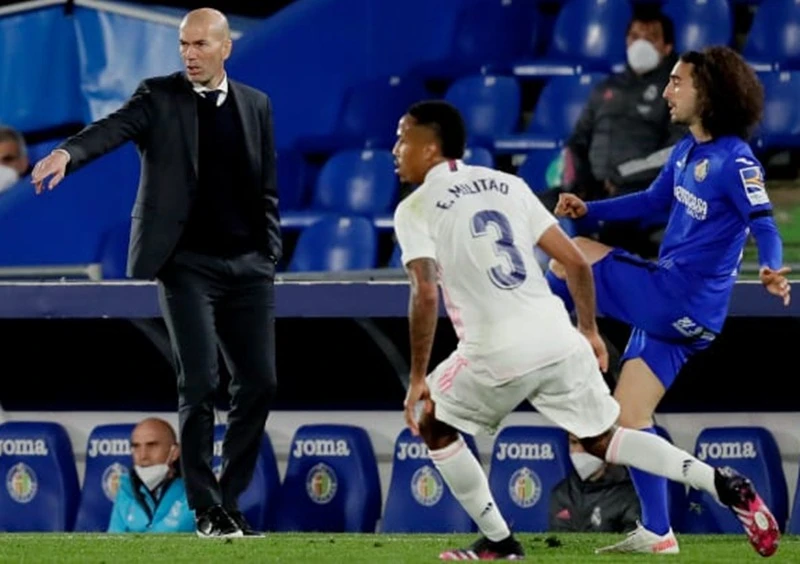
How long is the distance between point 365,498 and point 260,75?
9.07ft

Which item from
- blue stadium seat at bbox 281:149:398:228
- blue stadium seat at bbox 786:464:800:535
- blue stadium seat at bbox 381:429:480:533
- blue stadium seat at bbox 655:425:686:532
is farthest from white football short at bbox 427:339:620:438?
blue stadium seat at bbox 281:149:398:228

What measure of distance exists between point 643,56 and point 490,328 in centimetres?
467

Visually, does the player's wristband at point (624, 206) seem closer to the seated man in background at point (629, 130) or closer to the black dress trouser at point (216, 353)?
the black dress trouser at point (216, 353)

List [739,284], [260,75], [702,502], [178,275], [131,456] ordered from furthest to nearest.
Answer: [260,75]
[131,456]
[702,502]
[739,284]
[178,275]

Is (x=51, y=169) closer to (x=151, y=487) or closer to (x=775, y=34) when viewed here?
(x=151, y=487)

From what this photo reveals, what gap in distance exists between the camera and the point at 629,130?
11.4 metres

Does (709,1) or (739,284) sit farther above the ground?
(709,1)

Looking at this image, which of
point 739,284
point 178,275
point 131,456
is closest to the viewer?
point 178,275

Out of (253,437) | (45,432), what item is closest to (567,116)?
(45,432)

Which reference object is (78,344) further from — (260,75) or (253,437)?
(253,437)

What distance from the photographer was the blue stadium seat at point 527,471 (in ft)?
36.0

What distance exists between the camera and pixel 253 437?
28.5 ft

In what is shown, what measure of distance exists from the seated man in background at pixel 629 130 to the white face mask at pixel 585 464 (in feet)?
3.73

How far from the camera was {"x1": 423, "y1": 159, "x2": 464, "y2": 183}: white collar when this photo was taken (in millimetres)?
7148
